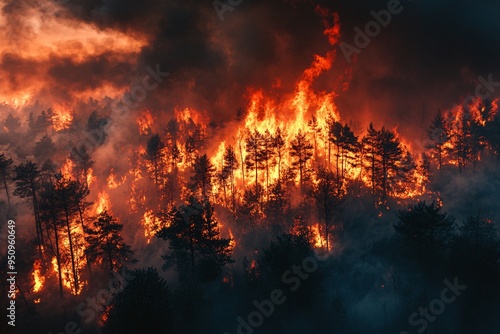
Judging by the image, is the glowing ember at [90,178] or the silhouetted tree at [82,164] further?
the glowing ember at [90,178]

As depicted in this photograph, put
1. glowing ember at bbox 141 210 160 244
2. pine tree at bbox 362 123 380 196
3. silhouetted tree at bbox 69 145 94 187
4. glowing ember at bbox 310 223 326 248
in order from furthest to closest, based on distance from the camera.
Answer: silhouetted tree at bbox 69 145 94 187 → glowing ember at bbox 141 210 160 244 → pine tree at bbox 362 123 380 196 → glowing ember at bbox 310 223 326 248

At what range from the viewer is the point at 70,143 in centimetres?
9150

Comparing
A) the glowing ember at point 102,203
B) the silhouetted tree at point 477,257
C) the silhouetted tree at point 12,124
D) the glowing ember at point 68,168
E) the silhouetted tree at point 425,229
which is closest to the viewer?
the silhouetted tree at point 477,257

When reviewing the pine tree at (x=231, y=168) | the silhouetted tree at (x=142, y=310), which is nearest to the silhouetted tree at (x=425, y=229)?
the silhouetted tree at (x=142, y=310)

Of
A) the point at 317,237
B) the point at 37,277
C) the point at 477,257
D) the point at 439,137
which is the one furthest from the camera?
the point at 439,137

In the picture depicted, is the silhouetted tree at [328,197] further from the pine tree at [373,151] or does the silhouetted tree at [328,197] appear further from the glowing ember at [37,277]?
the glowing ember at [37,277]

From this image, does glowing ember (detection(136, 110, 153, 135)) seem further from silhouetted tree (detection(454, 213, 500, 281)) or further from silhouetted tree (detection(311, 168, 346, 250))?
silhouetted tree (detection(454, 213, 500, 281))

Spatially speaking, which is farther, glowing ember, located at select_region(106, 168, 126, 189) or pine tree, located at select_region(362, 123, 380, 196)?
glowing ember, located at select_region(106, 168, 126, 189)

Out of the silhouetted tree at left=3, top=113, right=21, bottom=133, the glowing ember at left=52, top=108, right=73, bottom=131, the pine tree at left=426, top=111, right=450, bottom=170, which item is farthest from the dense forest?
the silhouetted tree at left=3, top=113, right=21, bottom=133

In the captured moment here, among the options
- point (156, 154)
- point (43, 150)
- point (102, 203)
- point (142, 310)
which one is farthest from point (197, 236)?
point (43, 150)

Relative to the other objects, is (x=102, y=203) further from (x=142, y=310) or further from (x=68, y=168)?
(x=142, y=310)

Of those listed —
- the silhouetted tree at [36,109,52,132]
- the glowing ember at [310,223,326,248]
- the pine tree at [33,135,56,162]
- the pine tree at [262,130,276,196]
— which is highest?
the silhouetted tree at [36,109,52,132]

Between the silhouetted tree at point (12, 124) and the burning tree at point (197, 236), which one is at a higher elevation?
the silhouetted tree at point (12, 124)

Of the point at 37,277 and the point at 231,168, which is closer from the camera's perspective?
the point at 37,277
